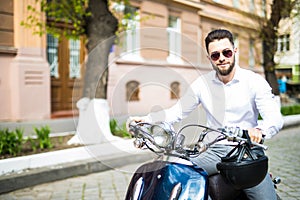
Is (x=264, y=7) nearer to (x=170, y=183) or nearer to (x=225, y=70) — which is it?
(x=225, y=70)

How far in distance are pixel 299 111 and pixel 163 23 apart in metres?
6.17

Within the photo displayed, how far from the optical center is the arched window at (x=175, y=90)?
215 centimetres

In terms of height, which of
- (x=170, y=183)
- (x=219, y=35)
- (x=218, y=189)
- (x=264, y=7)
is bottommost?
(x=218, y=189)

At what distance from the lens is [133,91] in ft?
6.68

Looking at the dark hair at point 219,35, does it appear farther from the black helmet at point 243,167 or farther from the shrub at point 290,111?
the shrub at point 290,111

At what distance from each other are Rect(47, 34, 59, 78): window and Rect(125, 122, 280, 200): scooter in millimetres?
9624

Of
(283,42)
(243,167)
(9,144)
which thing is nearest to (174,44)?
(243,167)

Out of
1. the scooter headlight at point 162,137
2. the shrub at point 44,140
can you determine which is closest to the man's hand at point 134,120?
the scooter headlight at point 162,137

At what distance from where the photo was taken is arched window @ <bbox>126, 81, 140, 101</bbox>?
2.03 metres

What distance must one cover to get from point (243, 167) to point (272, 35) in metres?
11.5

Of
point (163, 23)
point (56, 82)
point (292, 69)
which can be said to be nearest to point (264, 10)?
point (163, 23)

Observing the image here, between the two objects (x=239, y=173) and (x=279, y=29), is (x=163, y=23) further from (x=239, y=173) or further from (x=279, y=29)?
(x=239, y=173)

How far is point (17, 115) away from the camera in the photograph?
945 cm

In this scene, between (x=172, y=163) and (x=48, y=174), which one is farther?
(x=48, y=174)
